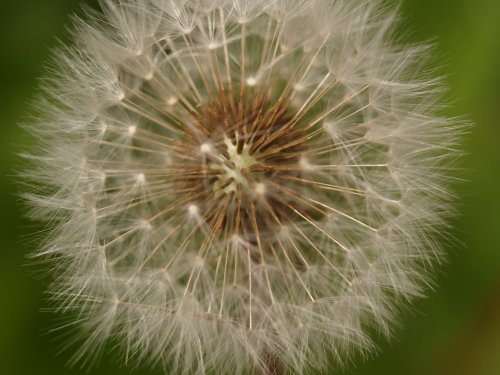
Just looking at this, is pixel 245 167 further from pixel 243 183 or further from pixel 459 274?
pixel 459 274

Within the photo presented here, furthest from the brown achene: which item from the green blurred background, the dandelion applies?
the green blurred background

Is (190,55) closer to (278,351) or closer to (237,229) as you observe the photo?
(237,229)

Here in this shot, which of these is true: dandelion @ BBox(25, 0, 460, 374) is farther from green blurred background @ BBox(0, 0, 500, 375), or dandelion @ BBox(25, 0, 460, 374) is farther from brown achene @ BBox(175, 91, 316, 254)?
green blurred background @ BBox(0, 0, 500, 375)

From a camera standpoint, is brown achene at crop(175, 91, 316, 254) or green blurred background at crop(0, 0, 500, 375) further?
green blurred background at crop(0, 0, 500, 375)

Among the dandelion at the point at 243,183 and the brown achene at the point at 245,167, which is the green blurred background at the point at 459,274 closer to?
the dandelion at the point at 243,183

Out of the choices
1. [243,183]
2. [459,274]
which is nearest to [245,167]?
[243,183]
